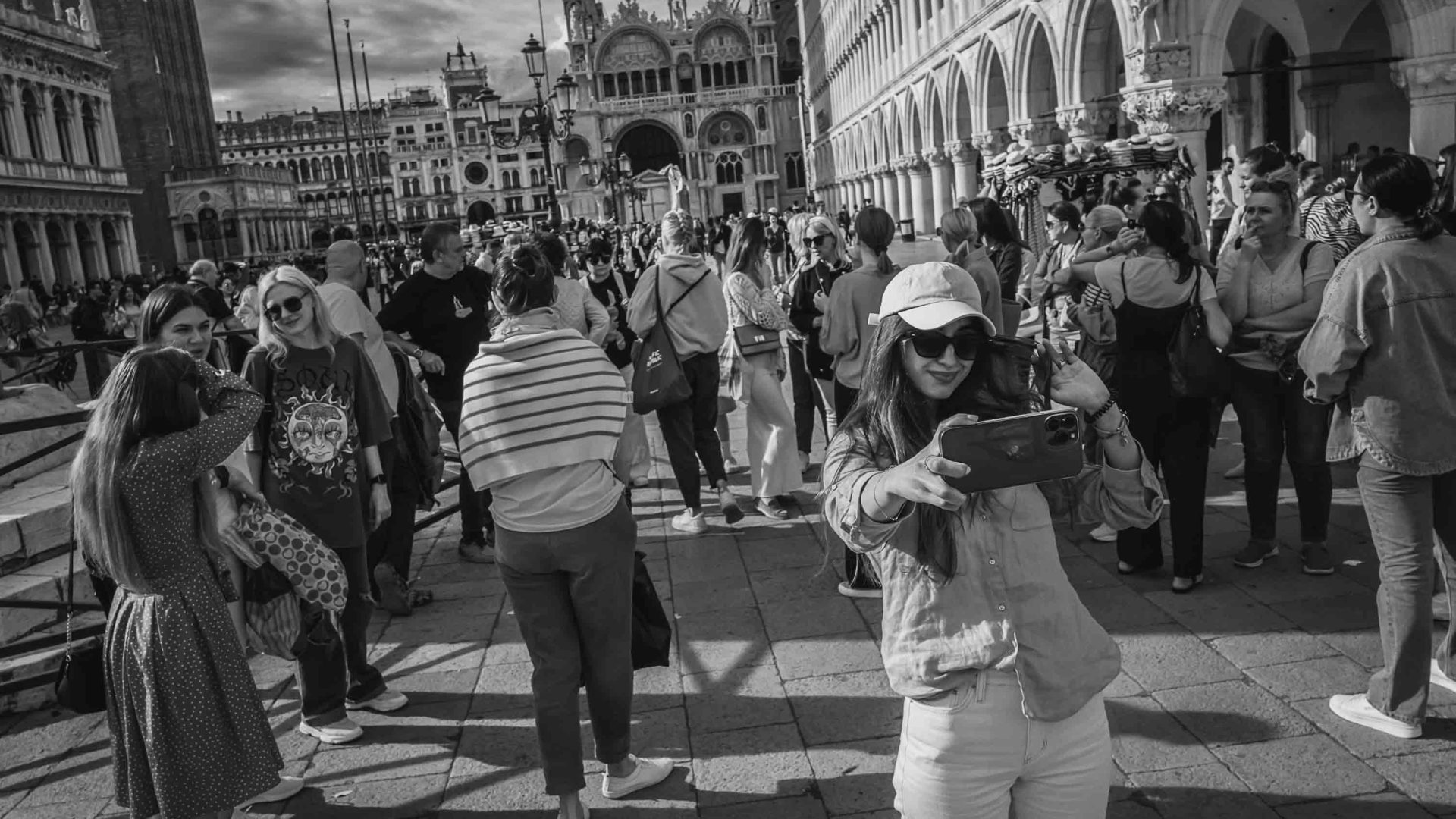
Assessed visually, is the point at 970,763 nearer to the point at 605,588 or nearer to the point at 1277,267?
the point at 605,588

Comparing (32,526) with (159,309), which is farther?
(32,526)

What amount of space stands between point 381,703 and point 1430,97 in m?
13.5

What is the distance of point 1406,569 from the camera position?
336cm

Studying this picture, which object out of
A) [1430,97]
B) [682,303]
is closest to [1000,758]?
[682,303]

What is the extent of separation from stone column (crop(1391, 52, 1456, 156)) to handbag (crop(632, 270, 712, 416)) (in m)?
10.7

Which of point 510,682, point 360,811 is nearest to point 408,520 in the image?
point 510,682

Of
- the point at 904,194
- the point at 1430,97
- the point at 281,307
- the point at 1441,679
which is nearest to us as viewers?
the point at 1441,679

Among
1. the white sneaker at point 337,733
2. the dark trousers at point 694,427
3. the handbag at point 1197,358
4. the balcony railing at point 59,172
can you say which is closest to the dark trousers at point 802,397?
the dark trousers at point 694,427

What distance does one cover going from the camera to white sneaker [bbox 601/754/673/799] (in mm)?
3471

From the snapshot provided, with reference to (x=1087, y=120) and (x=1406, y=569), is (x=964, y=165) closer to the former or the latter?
(x=1087, y=120)

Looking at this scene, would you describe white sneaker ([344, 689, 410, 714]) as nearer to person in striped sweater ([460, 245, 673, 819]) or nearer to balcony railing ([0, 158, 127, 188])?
person in striped sweater ([460, 245, 673, 819])

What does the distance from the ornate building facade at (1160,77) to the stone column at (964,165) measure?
4 centimetres

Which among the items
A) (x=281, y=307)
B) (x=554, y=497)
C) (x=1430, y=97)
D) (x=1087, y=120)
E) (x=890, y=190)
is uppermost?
(x=890, y=190)

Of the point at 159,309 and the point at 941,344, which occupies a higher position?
the point at 159,309
